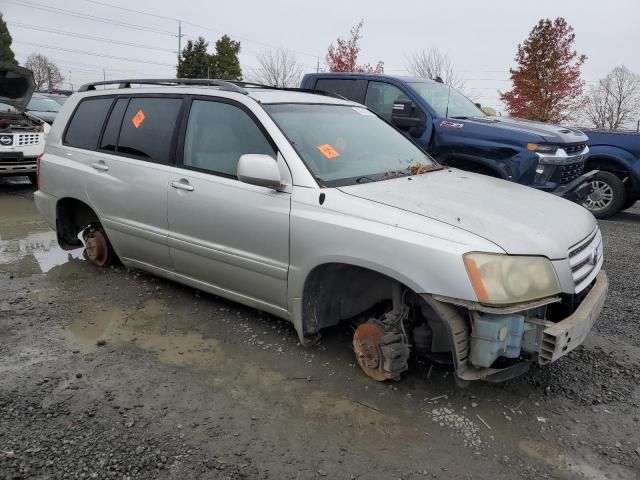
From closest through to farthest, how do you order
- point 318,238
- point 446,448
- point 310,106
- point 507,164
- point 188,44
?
point 446,448 → point 318,238 → point 310,106 → point 507,164 → point 188,44

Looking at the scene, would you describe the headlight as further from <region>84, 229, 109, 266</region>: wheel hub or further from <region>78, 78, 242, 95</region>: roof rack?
<region>84, 229, 109, 266</region>: wheel hub

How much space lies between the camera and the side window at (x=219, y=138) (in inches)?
142

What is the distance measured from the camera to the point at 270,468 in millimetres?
2482

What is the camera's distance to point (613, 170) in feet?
28.3

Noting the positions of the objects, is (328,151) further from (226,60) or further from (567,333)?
(226,60)

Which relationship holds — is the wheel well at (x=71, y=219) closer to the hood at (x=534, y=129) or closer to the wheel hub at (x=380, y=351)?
the wheel hub at (x=380, y=351)

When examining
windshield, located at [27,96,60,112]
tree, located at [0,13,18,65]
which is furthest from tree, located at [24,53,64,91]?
windshield, located at [27,96,60,112]

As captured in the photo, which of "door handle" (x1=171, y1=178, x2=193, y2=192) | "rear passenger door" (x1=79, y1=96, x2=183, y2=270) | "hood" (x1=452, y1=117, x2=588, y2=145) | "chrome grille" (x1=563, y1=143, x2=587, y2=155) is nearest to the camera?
"door handle" (x1=171, y1=178, x2=193, y2=192)

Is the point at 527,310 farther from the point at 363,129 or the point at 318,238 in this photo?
the point at 363,129

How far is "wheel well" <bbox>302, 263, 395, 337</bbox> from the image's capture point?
10.7ft

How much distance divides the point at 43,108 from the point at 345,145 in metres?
13.4

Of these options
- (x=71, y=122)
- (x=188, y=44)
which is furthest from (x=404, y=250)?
(x=188, y=44)

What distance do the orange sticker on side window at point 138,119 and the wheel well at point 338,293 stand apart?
2144 millimetres

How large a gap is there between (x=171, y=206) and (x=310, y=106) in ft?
4.15
